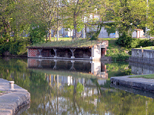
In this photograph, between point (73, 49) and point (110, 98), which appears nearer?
point (110, 98)

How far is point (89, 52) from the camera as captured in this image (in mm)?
49531

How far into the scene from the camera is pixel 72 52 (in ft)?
159

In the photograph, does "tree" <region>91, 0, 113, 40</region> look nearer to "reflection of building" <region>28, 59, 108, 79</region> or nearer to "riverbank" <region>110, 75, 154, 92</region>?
"reflection of building" <region>28, 59, 108, 79</region>

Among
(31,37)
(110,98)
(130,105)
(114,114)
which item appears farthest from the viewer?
(31,37)

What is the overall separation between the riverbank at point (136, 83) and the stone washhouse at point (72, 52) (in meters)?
25.7

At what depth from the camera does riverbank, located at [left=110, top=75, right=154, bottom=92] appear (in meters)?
17.0

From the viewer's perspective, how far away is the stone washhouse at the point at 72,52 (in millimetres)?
46344

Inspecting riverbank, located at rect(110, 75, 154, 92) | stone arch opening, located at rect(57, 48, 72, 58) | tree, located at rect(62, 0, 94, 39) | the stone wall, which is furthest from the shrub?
riverbank, located at rect(110, 75, 154, 92)

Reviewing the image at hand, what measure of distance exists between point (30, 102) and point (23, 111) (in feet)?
5.63

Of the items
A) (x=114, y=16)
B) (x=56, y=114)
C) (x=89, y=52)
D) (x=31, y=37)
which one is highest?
(x=114, y=16)

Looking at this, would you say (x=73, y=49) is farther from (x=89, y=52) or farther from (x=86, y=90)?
(x=86, y=90)

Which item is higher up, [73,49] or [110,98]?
[73,49]

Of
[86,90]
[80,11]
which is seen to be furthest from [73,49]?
[86,90]

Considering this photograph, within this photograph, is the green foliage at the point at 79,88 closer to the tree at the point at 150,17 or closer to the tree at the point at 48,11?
the tree at the point at 150,17
